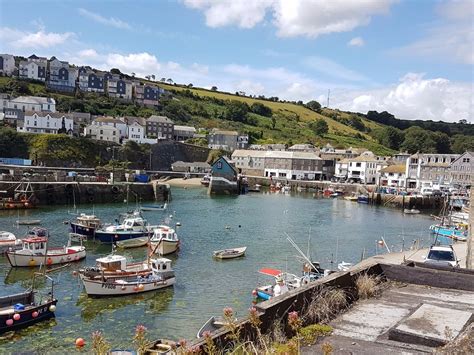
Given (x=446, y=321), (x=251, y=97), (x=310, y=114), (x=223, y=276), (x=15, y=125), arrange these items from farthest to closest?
(x=251, y=97) → (x=310, y=114) → (x=15, y=125) → (x=223, y=276) → (x=446, y=321)

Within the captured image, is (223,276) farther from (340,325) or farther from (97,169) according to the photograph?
(97,169)

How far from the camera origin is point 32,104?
330ft

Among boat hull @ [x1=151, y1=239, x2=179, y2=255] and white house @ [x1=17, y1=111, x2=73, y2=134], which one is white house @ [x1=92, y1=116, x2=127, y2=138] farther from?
boat hull @ [x1=151, y1=239, x2=179, y2=255]

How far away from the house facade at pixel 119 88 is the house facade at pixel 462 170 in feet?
301

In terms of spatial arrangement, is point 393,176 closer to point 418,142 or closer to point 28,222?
point 418,142

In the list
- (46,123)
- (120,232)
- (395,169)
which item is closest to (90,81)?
(46,123)

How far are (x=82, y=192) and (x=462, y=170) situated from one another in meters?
71.0

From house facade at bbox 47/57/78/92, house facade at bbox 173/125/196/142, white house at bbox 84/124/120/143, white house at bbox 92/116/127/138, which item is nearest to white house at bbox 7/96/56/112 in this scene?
white house at bbox 92/116/127/138

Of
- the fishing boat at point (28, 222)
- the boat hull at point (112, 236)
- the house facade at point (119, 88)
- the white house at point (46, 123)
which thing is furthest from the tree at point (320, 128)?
the boat hull at point (112, 236)

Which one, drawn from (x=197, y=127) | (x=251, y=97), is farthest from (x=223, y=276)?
(x=251, y=97)

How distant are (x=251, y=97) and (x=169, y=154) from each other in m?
98.7

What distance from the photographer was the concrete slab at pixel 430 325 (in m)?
7.73

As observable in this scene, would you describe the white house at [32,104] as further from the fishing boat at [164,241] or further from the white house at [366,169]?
the fishing boat at [164,241]

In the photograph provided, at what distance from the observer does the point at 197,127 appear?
454ft
